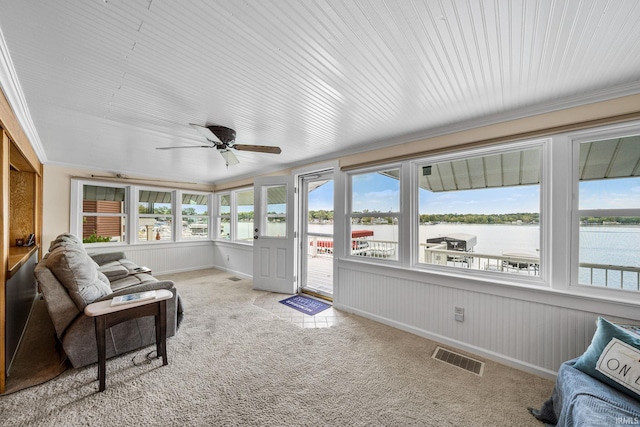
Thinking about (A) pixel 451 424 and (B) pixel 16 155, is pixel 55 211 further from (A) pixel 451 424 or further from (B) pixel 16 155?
(A) pixel 451 424

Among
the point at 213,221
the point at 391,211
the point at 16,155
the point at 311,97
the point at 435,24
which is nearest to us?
the point at 435,24

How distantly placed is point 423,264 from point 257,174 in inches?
141

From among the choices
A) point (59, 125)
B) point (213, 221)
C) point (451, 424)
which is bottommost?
point (451, 424)

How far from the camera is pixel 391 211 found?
3.11m

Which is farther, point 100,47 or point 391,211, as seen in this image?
point 391,211

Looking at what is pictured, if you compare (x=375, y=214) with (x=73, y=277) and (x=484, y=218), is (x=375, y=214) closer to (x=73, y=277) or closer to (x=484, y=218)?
(x=484, y=218)

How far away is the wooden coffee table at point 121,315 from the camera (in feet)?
5.95

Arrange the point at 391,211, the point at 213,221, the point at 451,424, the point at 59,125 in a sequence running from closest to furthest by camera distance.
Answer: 1. the point at 451,424
2. the point at 59,125
3. the point at 391,211
4. the point at 213,221

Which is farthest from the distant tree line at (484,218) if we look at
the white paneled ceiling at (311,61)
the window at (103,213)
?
the window at (103,213)

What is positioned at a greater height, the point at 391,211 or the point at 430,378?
the point at 391,211

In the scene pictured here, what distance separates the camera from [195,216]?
6.03 m

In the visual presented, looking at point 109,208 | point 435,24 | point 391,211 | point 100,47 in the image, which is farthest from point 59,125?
point 391,211

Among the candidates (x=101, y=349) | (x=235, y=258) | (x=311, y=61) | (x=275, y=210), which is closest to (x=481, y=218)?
(x=311, y=61)

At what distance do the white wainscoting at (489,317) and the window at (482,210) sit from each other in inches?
11.5
